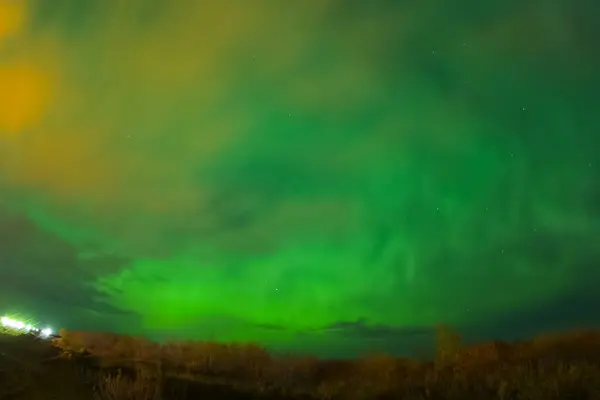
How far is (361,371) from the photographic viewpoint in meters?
21.5

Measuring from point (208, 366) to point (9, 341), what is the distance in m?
6.19

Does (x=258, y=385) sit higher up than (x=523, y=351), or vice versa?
(x=523, y=351)

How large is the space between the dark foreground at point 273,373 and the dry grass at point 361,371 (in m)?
0.03

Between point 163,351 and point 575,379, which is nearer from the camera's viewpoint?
point 575,379

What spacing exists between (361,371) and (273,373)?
2.79 metres

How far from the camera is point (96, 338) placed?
955 inches

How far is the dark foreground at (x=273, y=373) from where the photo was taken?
16.8 metres

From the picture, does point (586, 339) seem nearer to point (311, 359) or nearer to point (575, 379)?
point (575, 379)

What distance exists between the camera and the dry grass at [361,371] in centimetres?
1675

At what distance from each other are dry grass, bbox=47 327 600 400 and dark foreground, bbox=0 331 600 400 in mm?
30

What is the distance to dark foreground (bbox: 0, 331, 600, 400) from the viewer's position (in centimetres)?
1678

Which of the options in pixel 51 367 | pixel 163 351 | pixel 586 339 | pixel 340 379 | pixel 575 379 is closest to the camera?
pixel 575 379

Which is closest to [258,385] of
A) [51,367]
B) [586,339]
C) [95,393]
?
[95,393]

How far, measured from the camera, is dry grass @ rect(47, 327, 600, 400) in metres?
16.8
